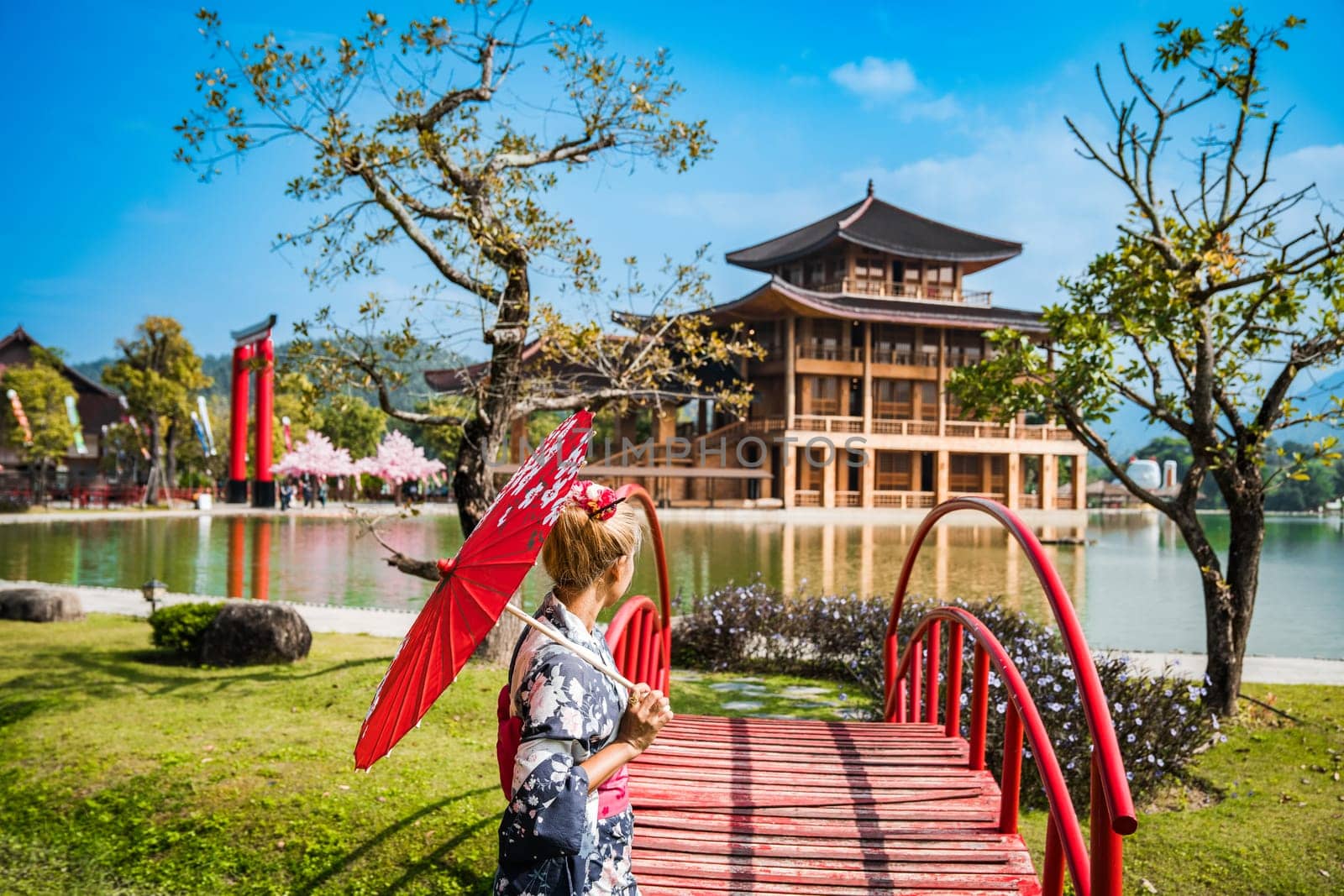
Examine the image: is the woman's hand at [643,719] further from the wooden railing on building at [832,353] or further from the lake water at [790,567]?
the wooden railing on building at [832,353]

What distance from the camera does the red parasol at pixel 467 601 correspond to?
1.75 m

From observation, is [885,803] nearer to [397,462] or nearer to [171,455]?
[397,462]

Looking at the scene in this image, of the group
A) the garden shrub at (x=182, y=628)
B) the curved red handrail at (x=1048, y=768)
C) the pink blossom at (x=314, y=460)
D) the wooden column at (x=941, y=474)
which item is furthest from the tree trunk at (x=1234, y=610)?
the pink blossom at (x=314, y=460)

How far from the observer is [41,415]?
3569cm


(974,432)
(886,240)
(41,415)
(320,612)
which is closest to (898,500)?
(974,432)

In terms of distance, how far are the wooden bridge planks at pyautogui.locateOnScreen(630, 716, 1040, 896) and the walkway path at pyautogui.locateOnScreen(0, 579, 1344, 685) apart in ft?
12.9

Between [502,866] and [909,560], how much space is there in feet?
9.82

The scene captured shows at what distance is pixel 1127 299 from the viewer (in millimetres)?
6355

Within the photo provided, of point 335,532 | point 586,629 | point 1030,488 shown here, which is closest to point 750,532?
point 335,532

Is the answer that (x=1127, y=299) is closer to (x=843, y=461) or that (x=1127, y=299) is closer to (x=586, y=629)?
(x=586, y=629)

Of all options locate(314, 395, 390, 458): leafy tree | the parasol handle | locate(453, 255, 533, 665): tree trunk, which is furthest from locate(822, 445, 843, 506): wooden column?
the parasol handle

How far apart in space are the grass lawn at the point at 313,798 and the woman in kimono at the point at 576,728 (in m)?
1.84

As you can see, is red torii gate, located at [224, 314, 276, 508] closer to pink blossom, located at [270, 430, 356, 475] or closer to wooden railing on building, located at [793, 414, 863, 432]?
pink blossom, located at [270, 430, 356, 475]

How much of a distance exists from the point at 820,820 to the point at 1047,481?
124 ft
